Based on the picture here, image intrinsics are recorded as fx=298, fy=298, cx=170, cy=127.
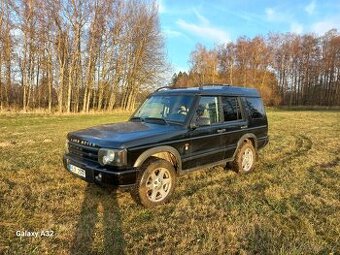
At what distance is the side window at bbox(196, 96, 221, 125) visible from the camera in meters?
5.97

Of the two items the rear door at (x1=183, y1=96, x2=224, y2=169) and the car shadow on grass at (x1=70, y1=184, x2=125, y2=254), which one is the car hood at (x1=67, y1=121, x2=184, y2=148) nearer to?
the rear door at (x1=183, y1=96, x2=224, y2=169)

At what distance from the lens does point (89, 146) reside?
500 centimetres

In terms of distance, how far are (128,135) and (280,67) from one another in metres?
63.2

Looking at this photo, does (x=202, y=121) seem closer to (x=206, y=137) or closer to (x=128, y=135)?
(x=206, y=137)

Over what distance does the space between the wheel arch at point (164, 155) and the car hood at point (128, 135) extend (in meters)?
0.15

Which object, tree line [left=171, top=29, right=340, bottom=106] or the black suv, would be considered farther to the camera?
tree line [left=171, top=29, right=340, bottom=106]

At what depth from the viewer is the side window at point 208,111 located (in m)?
5.97

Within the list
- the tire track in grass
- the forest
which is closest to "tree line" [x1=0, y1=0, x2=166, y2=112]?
the forest

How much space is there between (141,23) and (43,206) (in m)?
35.9

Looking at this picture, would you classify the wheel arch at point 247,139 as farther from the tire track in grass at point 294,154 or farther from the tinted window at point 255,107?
the tire track in grass at point 294,154

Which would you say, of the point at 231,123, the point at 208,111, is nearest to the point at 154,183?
the point at 208,111

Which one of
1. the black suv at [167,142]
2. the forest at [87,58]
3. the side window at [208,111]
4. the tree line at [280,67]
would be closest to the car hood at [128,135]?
the black suv at [167,142]

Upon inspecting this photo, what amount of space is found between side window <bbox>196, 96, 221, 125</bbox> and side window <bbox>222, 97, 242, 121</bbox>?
296 mm

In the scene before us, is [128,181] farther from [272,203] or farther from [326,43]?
[326,43]
